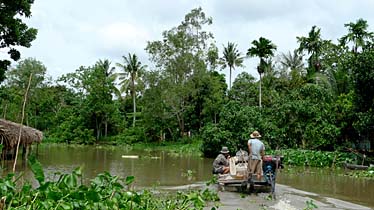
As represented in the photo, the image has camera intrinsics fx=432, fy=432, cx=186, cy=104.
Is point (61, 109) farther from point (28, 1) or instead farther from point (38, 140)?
point (28, 1)

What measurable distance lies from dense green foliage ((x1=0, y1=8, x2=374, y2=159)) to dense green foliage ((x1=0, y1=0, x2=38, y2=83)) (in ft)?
8.29

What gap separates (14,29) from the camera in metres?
14.8

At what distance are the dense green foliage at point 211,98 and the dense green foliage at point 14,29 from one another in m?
2.53

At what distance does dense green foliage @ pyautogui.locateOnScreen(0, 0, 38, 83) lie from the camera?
1438 centimetres

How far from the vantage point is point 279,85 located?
39969 millimetres

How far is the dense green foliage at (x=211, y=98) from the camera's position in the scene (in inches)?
935

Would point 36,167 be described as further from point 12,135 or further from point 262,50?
point 262,50

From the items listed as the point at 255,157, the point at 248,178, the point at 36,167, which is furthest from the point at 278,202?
the point at 36,167

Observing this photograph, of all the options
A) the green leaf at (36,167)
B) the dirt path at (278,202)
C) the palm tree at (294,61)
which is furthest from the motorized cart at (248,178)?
the palm tree at (294,61)

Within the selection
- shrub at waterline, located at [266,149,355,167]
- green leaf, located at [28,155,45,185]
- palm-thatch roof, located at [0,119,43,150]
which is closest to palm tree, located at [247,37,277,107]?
shrub at waterline, located at [266,149,355,167]

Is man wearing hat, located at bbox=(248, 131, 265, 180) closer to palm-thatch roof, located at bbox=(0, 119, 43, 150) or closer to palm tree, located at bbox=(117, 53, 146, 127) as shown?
palm-thatch roof, located at bbox=(0, 119, 43, 150)

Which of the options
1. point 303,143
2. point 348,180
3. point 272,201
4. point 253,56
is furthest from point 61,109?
point 272,201

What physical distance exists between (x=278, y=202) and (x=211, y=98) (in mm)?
26833

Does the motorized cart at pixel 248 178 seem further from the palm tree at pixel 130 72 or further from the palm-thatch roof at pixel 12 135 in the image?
the palm tree at pixel 130 72
